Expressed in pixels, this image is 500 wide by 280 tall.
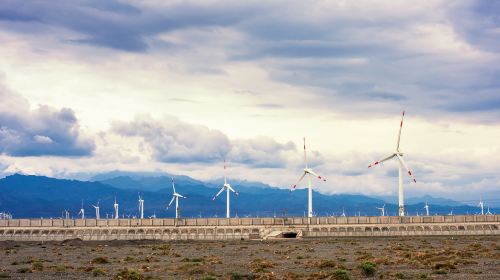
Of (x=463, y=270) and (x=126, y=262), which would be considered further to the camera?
(x=126, y=262)

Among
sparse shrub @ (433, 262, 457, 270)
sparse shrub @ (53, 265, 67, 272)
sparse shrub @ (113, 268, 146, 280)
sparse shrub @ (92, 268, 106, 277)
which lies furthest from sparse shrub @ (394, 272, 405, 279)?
sparse shrub @ (53, 265, 67, 272)

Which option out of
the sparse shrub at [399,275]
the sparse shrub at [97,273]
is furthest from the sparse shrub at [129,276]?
the sparse shrub at [399,275]

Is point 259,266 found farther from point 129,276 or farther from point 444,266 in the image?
point 444,266

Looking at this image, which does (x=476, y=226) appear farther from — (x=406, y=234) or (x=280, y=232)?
(x=280, y=232)

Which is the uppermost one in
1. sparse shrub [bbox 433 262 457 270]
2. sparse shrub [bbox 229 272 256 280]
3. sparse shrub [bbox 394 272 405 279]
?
sparse shrub [bbox 433 262 457 270]

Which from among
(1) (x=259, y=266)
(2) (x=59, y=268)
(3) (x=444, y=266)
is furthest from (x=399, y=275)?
(2) (x=59, y=268)

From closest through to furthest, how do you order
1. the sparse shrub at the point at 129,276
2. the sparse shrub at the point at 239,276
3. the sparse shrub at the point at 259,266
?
the sparse shrub at the point at 129,276, the sparse shrub at the point at 239,276, the sparse shrub at the point at 259,266

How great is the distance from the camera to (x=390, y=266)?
71.9 meters

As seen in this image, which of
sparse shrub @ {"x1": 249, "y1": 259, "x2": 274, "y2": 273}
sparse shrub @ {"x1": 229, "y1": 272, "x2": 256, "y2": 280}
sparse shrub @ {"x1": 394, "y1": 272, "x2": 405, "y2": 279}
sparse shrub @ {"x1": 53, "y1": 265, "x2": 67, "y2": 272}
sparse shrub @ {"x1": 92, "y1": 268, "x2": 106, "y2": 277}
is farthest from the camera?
sparse shrub @ {"x1": 53, "y1": 265, "x2": 67, "y2": 272}

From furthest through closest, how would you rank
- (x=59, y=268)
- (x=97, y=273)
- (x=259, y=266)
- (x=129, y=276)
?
(x=59, y=268) → (x=259, y=266) → (x=97, y=273) → (x=129, y=276)

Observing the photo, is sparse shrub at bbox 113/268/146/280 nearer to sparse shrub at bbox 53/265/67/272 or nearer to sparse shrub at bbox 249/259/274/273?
sparse shrub at bbox 249/259/274/273

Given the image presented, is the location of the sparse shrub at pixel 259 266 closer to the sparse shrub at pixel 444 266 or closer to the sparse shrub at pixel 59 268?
the sparse shrub at pixel 444 266

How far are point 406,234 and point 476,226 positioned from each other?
25150 mm

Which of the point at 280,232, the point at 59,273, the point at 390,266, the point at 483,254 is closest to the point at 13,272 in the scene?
the point at 59,273
